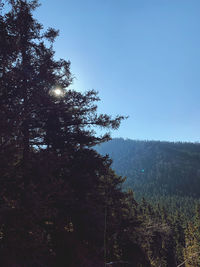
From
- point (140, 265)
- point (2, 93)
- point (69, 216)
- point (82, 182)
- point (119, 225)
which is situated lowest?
point (140, 265)

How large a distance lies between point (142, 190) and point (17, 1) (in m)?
209

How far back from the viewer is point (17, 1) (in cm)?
791

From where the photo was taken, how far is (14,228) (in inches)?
190

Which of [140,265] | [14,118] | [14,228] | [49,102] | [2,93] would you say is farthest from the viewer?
[140,265]

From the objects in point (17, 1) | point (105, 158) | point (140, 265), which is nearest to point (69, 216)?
point (105, 158)

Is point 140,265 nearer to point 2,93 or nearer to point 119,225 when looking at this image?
point 119,225

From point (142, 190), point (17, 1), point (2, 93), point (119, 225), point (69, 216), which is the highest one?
point (17, 1)

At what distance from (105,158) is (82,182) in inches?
74.6

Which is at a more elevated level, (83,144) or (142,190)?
(83,144)

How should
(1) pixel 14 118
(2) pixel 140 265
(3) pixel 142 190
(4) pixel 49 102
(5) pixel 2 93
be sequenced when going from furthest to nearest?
(3) pixel 142 190
(2) pixel 140 265
(4) pixel 49 102
(5) pixel 2 93
(1) pixel 14 118

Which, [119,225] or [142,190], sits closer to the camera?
[119,225]

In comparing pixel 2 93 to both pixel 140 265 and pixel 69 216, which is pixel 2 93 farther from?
pixel 140 265

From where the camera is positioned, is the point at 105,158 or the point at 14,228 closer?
the point at 14,228

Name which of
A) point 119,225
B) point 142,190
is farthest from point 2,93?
point 142,190
